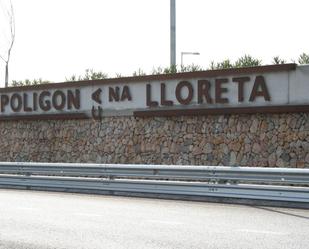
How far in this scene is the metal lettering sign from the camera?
651 inches

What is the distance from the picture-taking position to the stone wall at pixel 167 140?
54.0ft

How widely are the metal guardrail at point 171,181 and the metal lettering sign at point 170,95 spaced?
3049 millimetres

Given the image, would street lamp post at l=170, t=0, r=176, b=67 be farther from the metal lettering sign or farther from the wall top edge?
the metal lettering sign

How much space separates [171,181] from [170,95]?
5413 mm

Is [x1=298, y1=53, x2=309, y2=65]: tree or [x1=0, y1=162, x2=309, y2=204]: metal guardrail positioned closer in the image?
[x1=0, y1=162, x2=309, y2=204]: metal guardrail

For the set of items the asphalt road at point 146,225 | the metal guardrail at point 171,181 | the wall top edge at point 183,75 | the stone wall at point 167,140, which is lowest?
the asphalt road at point 146,225

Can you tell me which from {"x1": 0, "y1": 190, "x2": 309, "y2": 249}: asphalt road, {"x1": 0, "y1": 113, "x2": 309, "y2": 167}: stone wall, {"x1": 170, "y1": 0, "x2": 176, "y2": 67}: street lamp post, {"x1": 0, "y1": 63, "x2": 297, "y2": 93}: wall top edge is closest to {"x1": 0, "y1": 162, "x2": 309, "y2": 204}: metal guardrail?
{"x1": 0, "y1": 190, "x2": 309, "y2": 249}: asphalt road

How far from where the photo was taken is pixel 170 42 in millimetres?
22734

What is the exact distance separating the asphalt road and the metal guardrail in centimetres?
52

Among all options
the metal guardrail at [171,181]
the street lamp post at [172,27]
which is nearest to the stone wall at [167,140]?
the metal guardrail at [171,181]

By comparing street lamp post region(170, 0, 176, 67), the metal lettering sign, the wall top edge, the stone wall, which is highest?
street lamp post region(170, 0, 176, 67)

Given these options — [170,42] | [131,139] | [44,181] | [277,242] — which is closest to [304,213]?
[277,242]

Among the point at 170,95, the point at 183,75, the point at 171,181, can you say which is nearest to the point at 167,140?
the point at 170,95

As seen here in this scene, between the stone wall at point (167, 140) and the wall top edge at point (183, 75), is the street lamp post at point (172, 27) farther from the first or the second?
the stone wall at point (167, 140)
